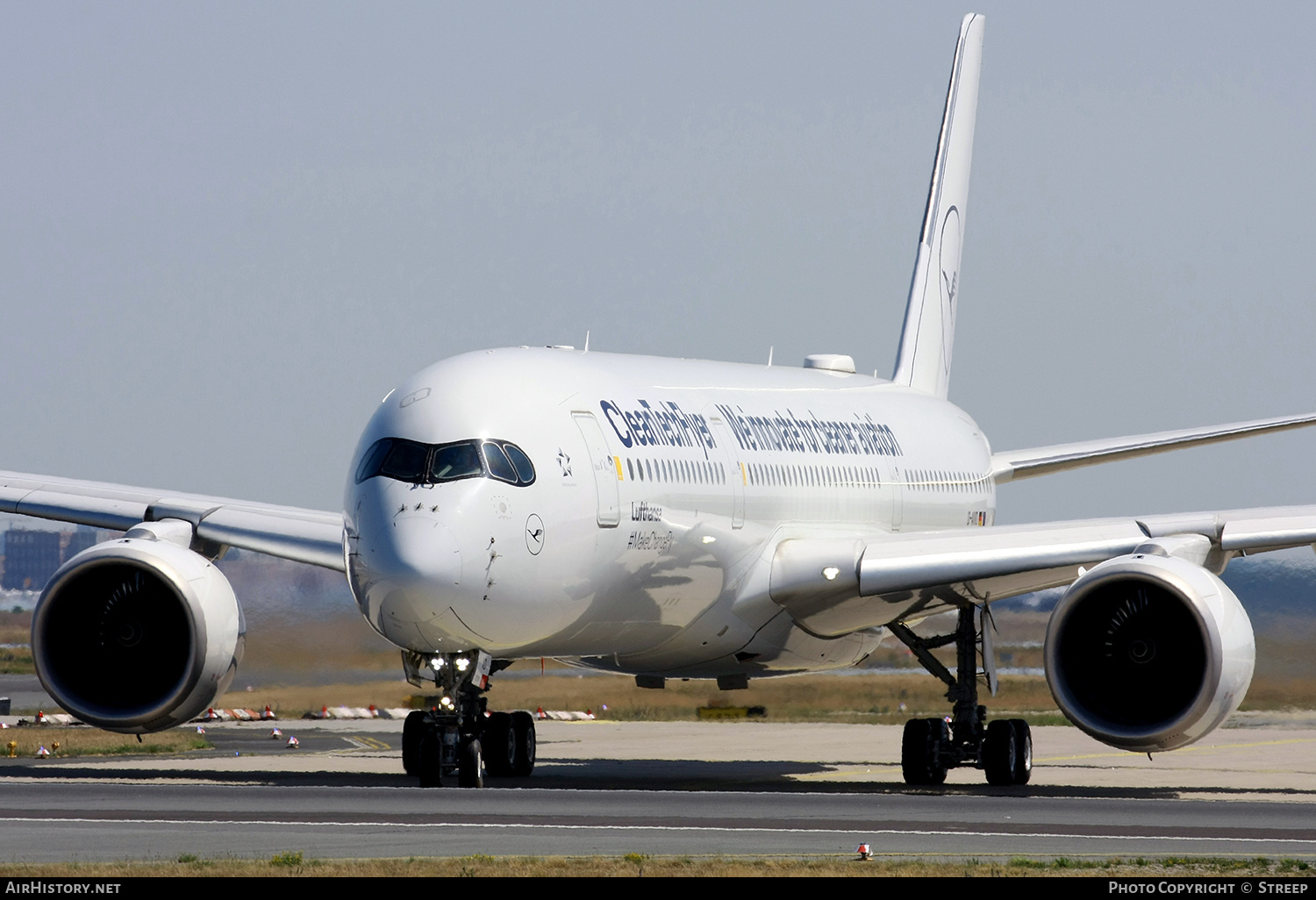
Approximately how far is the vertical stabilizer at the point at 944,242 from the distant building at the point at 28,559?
18321 mm

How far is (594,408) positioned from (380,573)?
11.0ft

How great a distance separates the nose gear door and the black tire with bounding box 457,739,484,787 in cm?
222

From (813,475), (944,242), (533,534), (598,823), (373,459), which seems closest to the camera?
(598,823)

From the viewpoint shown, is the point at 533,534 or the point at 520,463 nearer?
the point at 533,534

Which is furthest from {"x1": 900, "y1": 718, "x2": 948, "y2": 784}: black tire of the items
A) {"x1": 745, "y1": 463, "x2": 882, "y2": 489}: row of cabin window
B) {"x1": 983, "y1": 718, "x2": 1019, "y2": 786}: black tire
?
{"x1": 745, "y1": 463, "x2": 882, "y2": 489}: row of cabin window

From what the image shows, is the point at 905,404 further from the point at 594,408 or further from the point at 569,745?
the point at 594,408

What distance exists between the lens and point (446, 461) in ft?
57.9

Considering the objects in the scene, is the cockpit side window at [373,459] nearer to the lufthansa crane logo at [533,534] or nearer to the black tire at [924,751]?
the lufthansa crane logo at [533,534]

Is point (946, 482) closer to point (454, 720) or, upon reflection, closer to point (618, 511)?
point (618, 511)

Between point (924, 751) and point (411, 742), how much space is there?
5.20 meters

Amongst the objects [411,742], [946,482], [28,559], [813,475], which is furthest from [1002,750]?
[28,559]

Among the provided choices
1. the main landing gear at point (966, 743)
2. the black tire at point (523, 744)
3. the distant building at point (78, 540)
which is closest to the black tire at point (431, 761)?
the black tire at point (523, 744)
